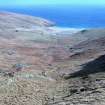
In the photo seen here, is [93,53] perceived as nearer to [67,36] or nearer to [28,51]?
[28,51]

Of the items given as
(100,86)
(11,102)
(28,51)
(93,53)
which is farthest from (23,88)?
(28,51)

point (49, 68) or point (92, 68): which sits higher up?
point (49, 68)

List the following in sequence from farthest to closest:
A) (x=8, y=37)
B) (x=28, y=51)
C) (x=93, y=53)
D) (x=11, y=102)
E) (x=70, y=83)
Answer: (x=8, y=37)
(x=28, y=51)
(x=93, y=53)
(x=70, y=83)
(x=11, y=102)

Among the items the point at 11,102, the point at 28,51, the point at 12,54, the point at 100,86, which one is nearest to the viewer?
the point at 11,102

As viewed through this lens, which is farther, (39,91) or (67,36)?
(67,36)

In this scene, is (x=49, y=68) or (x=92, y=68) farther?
(x=49, y=68)

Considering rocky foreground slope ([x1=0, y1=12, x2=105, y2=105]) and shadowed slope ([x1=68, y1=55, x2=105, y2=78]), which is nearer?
rocky foreground slope ([x1=0, y1=12, x2=105, y2=105])

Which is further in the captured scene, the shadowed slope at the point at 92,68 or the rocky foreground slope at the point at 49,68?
the shadowed slope at the point at 92,68

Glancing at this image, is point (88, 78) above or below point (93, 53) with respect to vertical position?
below
